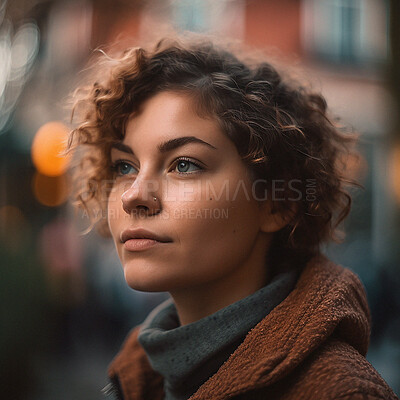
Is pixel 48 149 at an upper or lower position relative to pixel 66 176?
upper

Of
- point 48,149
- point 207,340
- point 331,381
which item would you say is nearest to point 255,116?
point 207,340

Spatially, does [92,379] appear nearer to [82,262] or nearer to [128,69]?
[82,262]

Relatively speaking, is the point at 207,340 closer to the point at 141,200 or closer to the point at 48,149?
the point at 141,200

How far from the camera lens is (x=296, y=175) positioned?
1.74 meters

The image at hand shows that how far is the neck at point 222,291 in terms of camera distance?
65.3 inches

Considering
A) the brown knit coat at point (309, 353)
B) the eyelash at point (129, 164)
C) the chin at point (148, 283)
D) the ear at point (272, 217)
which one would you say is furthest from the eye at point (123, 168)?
the brown knit coat at point (309, 353)

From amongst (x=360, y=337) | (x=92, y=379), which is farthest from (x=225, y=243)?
(x=92, y=379)

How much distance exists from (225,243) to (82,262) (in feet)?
18.7

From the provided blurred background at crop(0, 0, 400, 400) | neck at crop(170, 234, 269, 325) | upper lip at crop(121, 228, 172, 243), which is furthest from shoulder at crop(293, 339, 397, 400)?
blurred background at crop(0, 0, 400, 400)

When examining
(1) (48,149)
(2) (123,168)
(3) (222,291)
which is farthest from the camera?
(1) (48,149)

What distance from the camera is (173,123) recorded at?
157cm

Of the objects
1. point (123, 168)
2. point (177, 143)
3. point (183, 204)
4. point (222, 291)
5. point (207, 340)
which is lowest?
point (207, 340)

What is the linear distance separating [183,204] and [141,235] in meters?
0.19

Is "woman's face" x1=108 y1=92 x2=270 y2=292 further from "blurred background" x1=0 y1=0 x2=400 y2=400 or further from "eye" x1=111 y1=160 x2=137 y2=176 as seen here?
"blurred background" x1=0 y1=0 x2=400 y2=400
